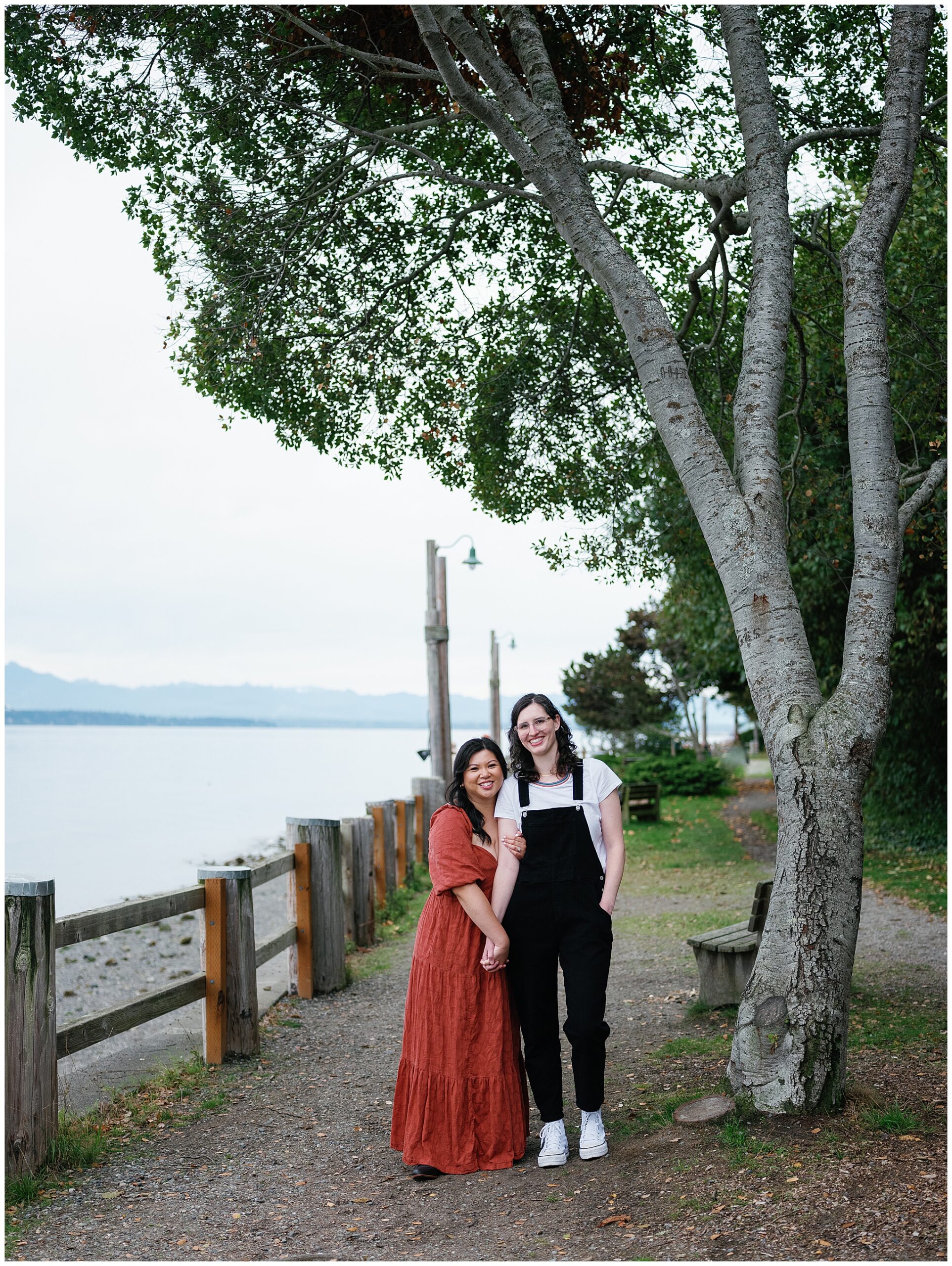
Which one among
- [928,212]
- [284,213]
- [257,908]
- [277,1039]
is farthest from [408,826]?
[928,212]

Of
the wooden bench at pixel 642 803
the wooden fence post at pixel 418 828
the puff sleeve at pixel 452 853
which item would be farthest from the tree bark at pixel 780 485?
the wooden bench at pixel 642 803

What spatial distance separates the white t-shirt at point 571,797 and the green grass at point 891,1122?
1479 millimetres

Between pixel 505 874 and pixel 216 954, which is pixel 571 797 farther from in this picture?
pixel 216 954

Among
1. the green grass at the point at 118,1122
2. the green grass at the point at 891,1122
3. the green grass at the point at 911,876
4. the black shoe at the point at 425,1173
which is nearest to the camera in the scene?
the green grass at the point at 891,1122

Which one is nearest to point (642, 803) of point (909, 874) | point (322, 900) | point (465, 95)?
point (909, 874)

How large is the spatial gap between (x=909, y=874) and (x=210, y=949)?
989cm

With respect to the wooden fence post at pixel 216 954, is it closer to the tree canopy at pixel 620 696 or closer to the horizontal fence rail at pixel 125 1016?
the horizontal fence rail at pixel 125 1016

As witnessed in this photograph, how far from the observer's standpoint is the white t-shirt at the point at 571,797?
183 inches

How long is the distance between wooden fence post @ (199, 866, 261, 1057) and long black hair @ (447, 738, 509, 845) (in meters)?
2.03

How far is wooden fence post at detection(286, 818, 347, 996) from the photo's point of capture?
7.95m

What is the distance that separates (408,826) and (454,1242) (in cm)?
986

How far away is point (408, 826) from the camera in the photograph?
1378 centimetres

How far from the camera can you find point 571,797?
15.3 ft

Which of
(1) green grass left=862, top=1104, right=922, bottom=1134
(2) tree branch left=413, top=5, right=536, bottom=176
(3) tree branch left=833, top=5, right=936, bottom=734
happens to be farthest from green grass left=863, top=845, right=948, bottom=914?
(2) tree branch left=413, top=5, right=536, bottom=176
